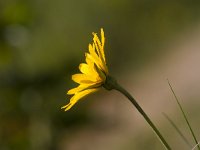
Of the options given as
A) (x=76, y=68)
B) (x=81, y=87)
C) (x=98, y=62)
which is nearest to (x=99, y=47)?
(x=98, y=62)

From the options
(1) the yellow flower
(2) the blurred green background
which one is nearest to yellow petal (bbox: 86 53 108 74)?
(1) the yellow flower

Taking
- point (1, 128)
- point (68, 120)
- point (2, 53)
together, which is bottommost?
point (68, 120)

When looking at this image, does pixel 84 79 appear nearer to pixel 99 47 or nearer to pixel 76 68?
pixel 99 47

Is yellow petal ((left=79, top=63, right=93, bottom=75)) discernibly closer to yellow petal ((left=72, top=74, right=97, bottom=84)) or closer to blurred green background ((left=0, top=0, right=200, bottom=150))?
yellow petal ((left=72, top=74, right=97, bottom=84))

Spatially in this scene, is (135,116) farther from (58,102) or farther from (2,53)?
(2,53)

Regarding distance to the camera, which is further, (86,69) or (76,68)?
(76,68)

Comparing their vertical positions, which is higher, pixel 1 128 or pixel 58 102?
pixel 1 128

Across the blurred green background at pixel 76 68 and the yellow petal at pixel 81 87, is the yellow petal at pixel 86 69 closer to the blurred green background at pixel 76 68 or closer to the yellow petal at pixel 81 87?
the yellow petal at pixel 81 87

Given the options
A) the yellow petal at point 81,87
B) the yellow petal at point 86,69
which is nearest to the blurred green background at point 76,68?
the yellow petal at point 86,69

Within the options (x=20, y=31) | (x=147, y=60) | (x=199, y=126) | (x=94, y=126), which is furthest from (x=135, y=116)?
(x=20, y=31)
